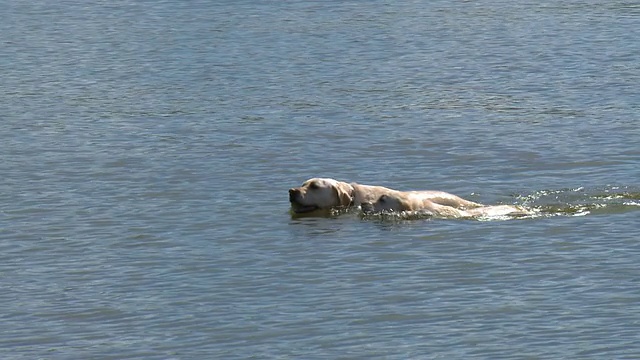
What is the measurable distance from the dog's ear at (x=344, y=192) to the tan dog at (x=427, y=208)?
0.32m

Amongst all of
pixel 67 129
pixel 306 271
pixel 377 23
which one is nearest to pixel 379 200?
pixel 306 271

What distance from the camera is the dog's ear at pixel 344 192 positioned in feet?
60.5

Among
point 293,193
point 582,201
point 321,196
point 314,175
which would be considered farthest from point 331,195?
point 582,201

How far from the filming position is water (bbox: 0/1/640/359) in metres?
13.7

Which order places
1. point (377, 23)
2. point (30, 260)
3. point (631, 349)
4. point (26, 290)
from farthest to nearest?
point (377, 23) → point (30, 260) → point (26, 290) → point (631, 349)

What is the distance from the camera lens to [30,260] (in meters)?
16.6

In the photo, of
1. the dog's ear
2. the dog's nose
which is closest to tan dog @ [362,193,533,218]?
the dog's ear

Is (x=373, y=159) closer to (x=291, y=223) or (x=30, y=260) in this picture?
(x=291, y=223)

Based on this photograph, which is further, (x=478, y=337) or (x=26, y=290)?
(x=26, y=290)

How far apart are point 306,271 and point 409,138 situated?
24.0ft

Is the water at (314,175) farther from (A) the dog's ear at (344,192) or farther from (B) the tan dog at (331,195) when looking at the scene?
(A) the dog's ear at (344,192)

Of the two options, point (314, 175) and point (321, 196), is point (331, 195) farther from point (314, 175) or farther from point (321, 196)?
point (314, 175)

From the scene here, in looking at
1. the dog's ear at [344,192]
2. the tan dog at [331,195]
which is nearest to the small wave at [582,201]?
the tan dog at [331,195]

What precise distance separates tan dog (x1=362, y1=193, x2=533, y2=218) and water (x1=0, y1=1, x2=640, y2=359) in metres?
0.16
